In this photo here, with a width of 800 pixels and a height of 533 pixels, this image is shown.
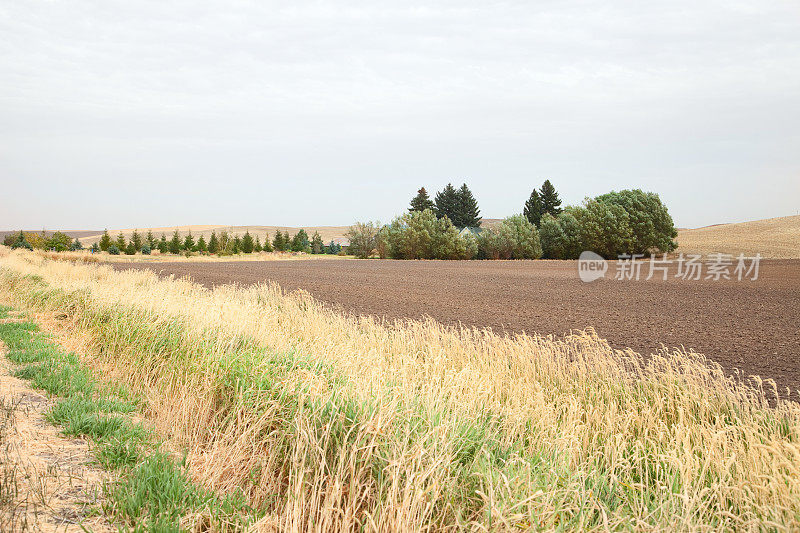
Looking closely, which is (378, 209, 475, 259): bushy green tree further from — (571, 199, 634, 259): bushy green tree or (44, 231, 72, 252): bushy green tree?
(44, 231, 72, 252): bushy green tree

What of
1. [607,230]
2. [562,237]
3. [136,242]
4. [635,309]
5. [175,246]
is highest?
[607,230]

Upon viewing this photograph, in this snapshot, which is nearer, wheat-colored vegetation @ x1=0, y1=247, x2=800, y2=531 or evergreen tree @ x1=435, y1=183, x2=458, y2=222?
wheat-colored vegetation @ x1=0, y1=247, x2=800, y2=531

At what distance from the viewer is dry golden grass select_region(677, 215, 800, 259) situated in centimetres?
5328

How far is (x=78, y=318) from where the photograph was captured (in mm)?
9875

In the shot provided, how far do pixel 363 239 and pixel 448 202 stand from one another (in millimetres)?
26686

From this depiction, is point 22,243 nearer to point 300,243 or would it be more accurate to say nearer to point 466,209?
point 300,243

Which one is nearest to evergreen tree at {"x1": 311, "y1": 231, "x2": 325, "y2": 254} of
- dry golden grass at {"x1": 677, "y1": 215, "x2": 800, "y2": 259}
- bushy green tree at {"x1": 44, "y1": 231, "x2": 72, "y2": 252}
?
bushy green tree at {"x1": 44, "y1": 231, "x2": 72, "y2": 252}

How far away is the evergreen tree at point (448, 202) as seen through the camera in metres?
89.1

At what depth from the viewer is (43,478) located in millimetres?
3586

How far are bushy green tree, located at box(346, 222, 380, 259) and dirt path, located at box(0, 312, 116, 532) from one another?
61145 mm

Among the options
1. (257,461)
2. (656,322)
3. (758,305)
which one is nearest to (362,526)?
(257,461)

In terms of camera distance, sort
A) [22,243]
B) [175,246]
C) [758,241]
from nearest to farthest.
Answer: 1. [22,243]
2. [758,241]
3. [175,246]

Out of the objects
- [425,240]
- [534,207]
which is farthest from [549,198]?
[425,240]

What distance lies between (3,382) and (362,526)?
5.06 meters
